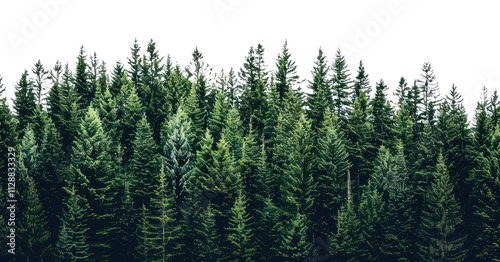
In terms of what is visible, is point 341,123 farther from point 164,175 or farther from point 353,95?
point 164,175

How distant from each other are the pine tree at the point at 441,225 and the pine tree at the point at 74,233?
35.9m

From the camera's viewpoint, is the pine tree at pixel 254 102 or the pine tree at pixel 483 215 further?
the pine tree at pixel 254 102

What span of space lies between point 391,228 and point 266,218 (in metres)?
14.0

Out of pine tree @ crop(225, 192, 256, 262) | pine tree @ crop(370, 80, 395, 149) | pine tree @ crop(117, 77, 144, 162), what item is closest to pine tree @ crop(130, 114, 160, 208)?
pine tree @ crop(117, 77, 144, 162)

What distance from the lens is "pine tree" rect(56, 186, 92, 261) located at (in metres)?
53.8

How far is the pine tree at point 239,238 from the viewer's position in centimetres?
5494

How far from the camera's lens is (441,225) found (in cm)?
5438

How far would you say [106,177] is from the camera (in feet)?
190

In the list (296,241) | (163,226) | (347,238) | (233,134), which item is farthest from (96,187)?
(347,238)

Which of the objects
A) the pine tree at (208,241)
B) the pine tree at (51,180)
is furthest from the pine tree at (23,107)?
the pine tree at (208,241)

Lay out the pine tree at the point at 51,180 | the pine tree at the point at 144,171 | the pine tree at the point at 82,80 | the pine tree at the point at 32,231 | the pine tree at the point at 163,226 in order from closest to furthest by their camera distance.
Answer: the pine tree at the point at 163,226
the pine tree at the point at 32,231
the pine tree at the point at 144,171
the pine tree at the point at 51,180
the pine tree at the point at 82,80

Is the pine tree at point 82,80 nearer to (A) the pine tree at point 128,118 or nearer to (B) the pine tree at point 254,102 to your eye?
(A) the pine tree at point 128,118

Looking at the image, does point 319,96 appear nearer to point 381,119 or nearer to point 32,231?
point 381,119

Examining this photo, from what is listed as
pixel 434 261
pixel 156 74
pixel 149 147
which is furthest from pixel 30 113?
pixel 434 261
